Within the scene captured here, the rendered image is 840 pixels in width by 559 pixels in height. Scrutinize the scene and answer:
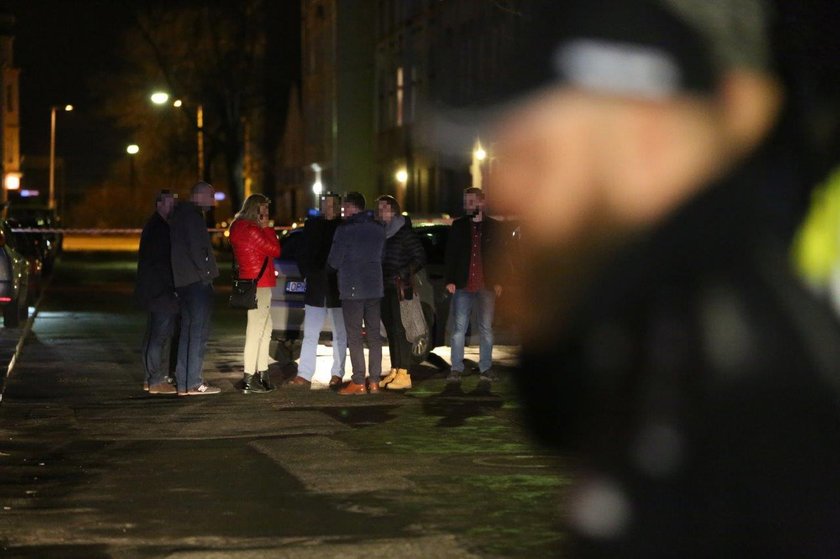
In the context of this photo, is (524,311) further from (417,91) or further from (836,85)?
(417,91)

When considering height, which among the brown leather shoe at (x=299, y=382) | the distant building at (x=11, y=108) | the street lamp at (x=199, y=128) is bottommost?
the brown leather shoe at (x=299, y=382)

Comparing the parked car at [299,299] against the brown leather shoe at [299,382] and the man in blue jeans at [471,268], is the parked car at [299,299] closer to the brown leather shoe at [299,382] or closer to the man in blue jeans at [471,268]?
the man in blue jeans at [471,268]

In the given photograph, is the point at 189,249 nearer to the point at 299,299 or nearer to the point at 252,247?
the point at 252,247

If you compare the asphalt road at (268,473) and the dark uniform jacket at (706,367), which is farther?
the asphalt road at (268,473)

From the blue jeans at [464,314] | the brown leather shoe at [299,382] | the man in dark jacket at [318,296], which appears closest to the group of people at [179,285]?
the brown leather shoe at [299,382]

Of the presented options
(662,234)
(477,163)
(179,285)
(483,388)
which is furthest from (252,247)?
(477,163)

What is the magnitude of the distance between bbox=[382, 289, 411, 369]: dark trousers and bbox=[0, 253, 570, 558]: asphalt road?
37 cm

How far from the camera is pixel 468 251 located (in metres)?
16.9

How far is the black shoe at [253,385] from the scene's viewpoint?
1588 centimetres

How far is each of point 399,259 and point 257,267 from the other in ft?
4.41

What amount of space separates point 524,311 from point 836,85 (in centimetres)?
158

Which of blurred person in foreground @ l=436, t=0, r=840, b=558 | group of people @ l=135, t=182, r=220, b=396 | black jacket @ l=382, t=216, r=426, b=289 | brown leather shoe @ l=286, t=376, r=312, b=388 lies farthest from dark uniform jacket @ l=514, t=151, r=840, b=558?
brown leather shoe @ l=286, t=376, r=312, b=388

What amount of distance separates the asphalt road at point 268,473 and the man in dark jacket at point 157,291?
27cm

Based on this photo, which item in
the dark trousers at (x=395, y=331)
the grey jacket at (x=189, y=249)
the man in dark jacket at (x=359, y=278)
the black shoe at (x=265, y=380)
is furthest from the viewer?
the dark trousers at (x=395, y=331)
